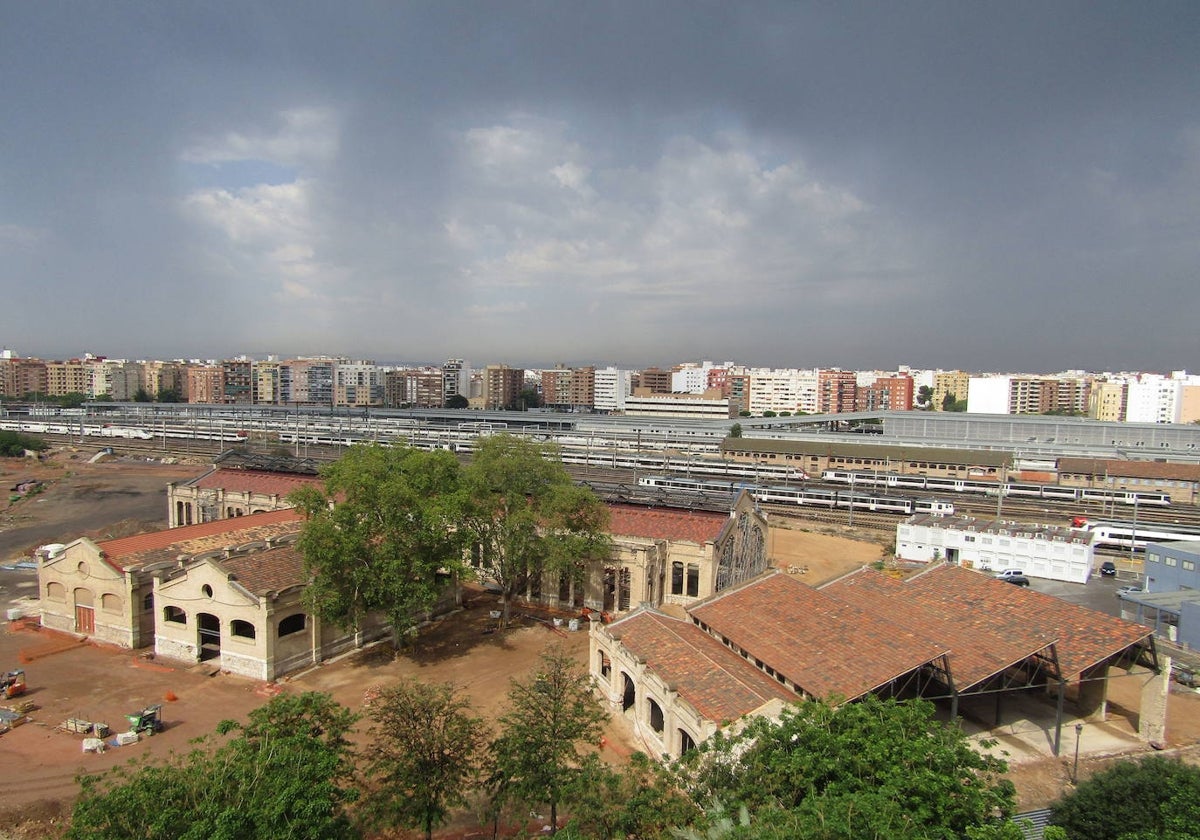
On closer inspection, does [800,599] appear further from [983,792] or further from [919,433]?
[919,433]

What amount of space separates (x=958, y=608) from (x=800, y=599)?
6743 millimetres

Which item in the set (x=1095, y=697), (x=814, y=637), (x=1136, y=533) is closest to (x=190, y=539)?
(x=814, y=637)

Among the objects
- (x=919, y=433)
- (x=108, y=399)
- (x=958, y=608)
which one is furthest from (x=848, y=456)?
(x=108, y=399)

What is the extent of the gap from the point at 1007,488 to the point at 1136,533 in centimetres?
2130

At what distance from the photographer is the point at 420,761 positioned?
15.6m

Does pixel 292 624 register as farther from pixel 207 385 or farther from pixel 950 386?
pixel 950 386

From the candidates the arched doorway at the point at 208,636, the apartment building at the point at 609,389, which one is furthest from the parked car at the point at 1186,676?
the apartment building at the point at 609,389

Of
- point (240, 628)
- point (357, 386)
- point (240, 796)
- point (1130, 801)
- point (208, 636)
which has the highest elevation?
point (357, 386)

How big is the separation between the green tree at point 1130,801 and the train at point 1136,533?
42112mm

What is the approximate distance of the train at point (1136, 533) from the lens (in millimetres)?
50850

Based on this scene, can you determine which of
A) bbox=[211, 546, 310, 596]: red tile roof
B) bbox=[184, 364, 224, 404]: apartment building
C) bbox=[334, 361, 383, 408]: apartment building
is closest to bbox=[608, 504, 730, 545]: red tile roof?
bbox=[211, 546, 310, 596]: red tile roof

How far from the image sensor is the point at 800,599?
25.5 metres

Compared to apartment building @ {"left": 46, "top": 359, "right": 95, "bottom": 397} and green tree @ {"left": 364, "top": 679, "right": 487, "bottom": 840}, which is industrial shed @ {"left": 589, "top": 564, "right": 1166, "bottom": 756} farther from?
apartment building @ {"left": 46, "top": 359, "right": 95, "bottom": 397}

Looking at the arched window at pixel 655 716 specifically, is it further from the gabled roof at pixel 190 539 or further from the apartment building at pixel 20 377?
the apartment building at pixel 20 377
